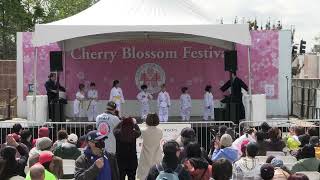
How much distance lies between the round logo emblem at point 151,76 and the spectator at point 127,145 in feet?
45.7

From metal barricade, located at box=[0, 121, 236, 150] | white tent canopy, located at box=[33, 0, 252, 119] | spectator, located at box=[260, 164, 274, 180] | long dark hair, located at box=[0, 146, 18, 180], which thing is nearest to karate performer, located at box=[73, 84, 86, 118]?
white tent canopy, located at box=[33, 0, 252, 119]

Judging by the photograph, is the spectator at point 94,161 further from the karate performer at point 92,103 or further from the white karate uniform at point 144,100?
the karate performer at point 92,103

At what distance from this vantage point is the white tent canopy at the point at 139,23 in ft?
61.6

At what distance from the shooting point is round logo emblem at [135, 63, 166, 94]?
2425 cm

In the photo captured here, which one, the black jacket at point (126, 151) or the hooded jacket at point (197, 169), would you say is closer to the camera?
the hooded jacket at point (197, 169)

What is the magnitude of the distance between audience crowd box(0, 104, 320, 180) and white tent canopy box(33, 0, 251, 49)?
278 inches

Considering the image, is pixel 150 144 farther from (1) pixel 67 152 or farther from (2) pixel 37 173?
(2) pixel 37 173

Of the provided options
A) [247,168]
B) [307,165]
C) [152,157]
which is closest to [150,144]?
[152,157]

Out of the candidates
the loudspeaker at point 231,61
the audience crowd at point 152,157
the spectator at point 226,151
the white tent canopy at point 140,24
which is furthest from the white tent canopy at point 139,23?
the spectator at point 226,151

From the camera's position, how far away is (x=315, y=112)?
A: 76.2ft

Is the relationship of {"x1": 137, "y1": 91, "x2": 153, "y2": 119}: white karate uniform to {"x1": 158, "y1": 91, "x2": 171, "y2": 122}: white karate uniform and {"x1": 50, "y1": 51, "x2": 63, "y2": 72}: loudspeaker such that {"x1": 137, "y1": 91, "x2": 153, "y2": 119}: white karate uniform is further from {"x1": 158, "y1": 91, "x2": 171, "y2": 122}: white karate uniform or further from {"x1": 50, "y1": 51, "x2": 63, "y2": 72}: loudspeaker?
{"x1": 50, "y1": 51, "x2": 63, "y2": 72}: loudspeaker

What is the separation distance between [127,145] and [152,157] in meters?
0.44

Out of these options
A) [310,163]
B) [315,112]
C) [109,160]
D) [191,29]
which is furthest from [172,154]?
[315,112]

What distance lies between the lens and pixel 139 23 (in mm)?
19281
